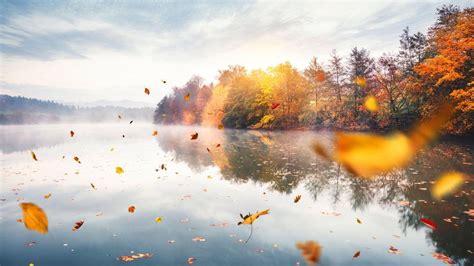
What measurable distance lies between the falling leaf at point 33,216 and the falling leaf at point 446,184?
11.1 m

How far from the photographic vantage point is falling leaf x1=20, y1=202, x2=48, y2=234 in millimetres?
7455

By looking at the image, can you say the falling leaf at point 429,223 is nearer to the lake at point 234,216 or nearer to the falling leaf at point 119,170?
the lake at point 234,216

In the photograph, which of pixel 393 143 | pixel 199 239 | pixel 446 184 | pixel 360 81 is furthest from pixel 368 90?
pixel 199 239

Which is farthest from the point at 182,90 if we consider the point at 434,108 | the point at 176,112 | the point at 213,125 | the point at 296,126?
the point at 434,108

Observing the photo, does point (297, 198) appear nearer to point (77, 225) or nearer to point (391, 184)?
point (391, 184)

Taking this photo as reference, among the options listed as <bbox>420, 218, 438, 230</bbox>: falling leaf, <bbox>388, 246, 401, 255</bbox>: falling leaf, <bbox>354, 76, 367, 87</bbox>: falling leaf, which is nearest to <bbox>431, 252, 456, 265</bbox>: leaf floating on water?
<bbox>388, 246, 401, 255</bbox>: falling leaf

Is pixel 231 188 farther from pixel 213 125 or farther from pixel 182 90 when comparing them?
pixel 182 90

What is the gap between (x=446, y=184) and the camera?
10.0m

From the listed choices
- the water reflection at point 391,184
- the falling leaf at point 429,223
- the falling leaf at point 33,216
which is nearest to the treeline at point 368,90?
the water reflection at point 391,184

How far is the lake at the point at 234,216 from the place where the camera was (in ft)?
17.7

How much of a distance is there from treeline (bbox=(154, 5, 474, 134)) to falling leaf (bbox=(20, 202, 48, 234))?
24.1 meters

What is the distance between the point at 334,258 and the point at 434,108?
24840 millimetres

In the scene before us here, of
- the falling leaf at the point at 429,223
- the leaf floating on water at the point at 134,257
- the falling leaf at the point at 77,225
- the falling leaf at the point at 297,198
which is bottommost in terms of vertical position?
the falling leaf at the point at 77,225

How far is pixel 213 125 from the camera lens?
Result: 6650 centimetres
